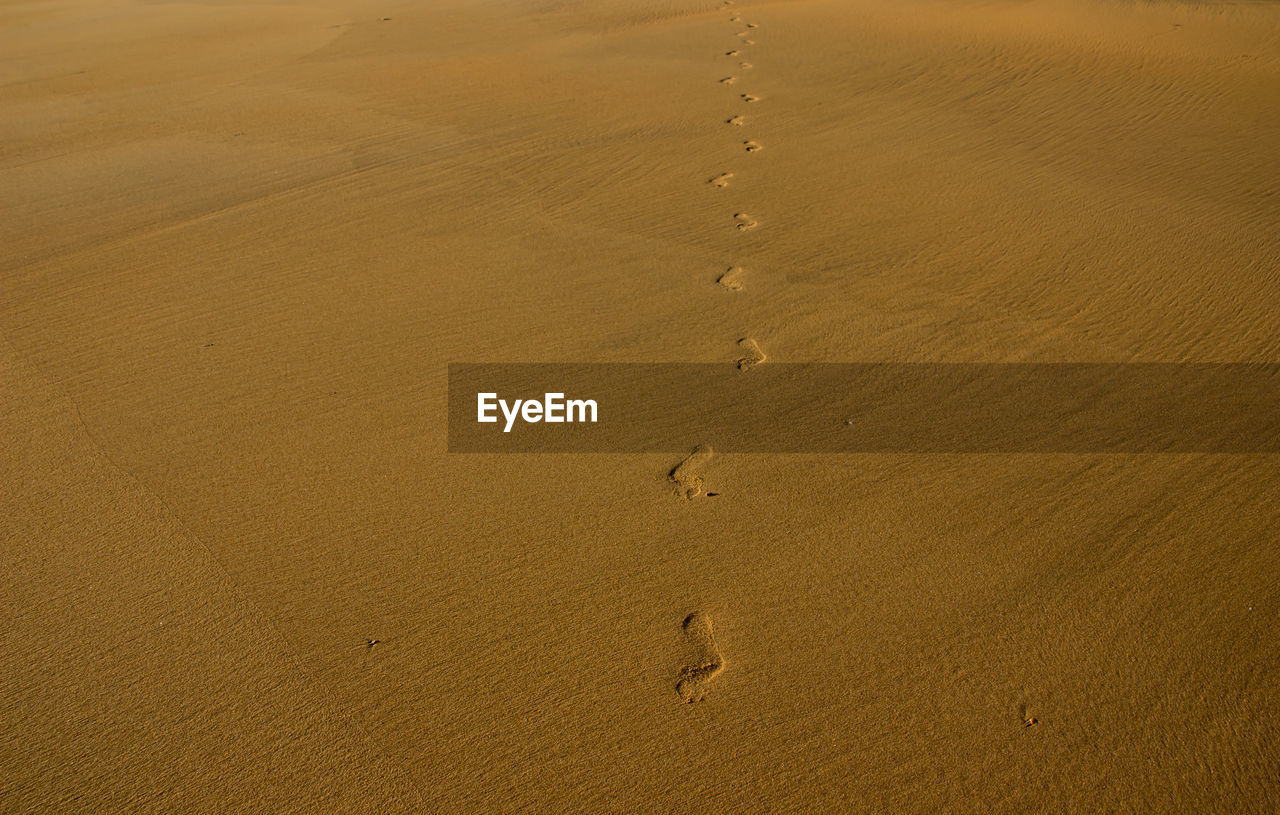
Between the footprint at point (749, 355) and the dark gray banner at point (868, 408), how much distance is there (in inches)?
1.7

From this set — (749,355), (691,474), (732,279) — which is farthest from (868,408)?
(732,279)

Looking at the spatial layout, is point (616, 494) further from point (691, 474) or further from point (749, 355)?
point (749, 355)

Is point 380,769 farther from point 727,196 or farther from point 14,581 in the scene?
point 727,196

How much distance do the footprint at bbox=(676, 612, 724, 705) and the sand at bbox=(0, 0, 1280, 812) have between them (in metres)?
0.01

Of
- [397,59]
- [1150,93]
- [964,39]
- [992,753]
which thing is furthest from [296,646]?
[964,39]

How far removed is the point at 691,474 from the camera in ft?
9.36

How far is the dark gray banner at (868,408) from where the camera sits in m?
2.94

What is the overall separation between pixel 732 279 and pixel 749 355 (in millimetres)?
716

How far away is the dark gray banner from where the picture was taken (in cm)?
294

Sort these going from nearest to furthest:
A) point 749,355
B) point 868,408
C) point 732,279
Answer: point 868,408
point 749,355
point 732,279

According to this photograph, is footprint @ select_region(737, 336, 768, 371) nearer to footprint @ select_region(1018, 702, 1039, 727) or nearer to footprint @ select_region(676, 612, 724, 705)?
footprint @ select_region(676, 612, 724, 705)

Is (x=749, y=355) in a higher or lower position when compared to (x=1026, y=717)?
higher

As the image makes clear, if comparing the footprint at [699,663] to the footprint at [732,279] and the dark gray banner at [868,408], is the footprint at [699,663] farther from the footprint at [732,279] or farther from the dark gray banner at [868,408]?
the footprint at [732,279]

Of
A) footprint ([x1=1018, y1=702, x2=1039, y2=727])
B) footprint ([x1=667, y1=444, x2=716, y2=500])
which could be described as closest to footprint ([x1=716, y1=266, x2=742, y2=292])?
footprint ([x1=667, y1=444, x2=716, y2=500])
